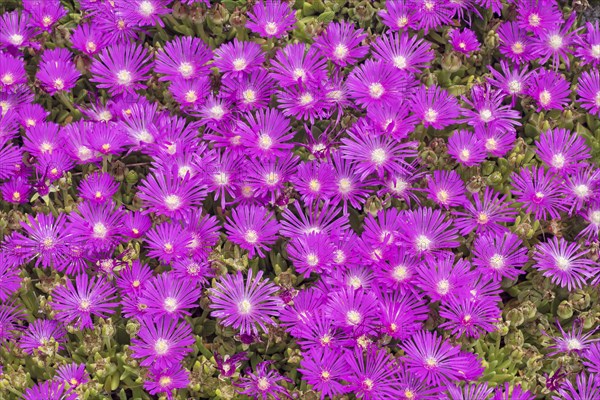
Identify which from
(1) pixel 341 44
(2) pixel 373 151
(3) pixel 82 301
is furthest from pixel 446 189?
(3) pixel 82 301

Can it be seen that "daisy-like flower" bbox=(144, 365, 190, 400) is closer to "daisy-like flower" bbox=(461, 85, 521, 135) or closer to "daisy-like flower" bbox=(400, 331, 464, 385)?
"daisy-like flower" bbox=(400, 331, 464, 385)

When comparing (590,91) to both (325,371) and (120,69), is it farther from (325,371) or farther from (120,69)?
(120,69)

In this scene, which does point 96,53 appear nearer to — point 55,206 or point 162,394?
point 55,206

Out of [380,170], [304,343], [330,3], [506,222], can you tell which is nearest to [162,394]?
[304,343]

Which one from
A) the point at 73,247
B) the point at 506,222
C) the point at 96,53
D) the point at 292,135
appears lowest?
the point at 73,247

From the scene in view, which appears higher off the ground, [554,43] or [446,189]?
[554,43]

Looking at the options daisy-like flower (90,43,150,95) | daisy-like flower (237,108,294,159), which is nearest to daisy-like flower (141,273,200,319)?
daisy-like flower (237,108,294,159)
